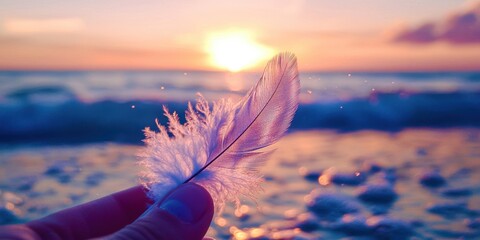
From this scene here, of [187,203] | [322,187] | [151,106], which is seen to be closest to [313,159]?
[322,187]

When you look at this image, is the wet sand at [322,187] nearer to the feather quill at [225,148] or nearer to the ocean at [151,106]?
the ocean at [151,106]

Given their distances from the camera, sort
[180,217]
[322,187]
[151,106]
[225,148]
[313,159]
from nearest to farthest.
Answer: [180,217], [225,148], [322,187], [313,159], [151,106]

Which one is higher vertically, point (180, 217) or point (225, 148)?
point (225, 148)

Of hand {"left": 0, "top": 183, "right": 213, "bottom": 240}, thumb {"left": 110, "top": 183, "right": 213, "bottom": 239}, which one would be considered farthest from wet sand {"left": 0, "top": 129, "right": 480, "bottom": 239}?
thumb {"left": 110, "top": 183, "right": 213, "bottom": 239}

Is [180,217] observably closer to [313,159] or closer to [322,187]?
[322,187]

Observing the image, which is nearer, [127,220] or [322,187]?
[127,220]

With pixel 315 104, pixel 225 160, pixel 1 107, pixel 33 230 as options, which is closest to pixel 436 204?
pixel 225 160

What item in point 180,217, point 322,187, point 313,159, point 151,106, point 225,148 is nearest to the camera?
point 180,217

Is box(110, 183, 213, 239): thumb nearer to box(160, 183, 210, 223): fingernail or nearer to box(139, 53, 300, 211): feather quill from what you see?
box(160, 183, 210, 223): fingernail

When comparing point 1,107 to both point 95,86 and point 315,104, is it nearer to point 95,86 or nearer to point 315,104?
point 95,86
